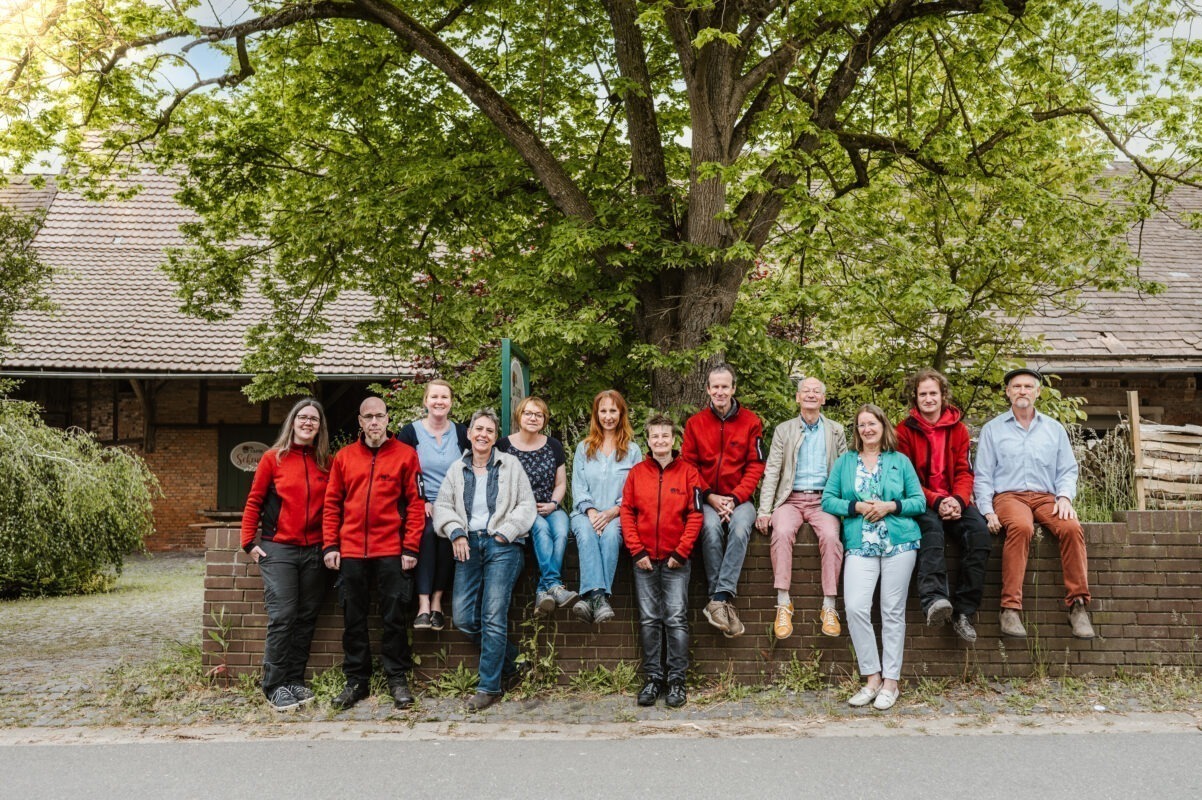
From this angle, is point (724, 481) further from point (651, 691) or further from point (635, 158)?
point (635, 158)

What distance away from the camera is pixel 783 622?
6.08m

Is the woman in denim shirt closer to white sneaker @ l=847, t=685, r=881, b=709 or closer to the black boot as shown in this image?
the black boot

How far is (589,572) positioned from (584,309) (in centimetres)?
279

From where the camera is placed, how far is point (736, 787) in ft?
14.6

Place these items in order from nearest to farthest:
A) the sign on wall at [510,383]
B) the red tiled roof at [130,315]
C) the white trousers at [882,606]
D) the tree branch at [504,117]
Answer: the white trousers at [882,606] → the sign on wall at [510,383] → the tree branch at [504,117] → the red tiled roof at [130,315]

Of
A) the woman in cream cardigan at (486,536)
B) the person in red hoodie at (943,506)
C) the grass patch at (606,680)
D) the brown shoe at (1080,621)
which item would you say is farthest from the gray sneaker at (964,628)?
the woman in cream cardigan at (486,536)

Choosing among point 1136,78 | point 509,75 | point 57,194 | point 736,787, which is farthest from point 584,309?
point 57,194

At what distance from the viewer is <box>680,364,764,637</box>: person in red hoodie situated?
6086mm

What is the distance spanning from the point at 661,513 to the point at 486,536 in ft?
3.59

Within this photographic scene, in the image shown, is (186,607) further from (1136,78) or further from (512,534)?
(1136,78)

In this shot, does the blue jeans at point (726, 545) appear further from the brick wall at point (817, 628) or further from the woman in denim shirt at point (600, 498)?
the woman in denim shirt at point (600, 498)

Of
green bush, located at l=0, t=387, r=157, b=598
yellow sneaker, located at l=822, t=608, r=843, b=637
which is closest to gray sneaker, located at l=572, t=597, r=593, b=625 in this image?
yellow sneaker, located at l=822, t=608, r=843, b=637

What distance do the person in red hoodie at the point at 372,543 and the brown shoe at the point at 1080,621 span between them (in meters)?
4.19

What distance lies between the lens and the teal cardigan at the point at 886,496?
586cm
